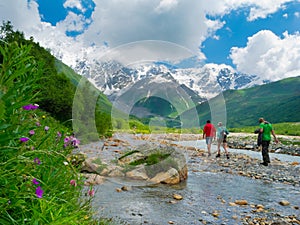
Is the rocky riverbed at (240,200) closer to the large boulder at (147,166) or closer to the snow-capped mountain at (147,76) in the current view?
the large boulder at (147,166)

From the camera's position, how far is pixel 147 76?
6926mm

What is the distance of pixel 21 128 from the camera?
1987mm

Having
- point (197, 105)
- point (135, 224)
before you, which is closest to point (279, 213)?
point (197, 105)

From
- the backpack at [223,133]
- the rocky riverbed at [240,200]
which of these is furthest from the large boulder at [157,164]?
the backpack at [223,133]

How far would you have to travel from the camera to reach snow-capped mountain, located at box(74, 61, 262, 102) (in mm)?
6541

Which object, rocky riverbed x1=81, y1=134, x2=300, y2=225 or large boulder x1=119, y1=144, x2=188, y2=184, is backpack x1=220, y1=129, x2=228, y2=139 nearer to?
rocky riverbed x1=81, y1=134, x2=300, y2=225

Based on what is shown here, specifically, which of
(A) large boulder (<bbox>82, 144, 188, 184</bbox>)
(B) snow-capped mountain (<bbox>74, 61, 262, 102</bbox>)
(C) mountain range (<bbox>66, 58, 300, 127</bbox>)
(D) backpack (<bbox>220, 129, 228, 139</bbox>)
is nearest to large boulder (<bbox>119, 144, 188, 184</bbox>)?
(A) large boulder (<bbox>82, 144, 188, 184</bbox>)

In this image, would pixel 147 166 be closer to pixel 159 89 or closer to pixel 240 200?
pixel 240 200

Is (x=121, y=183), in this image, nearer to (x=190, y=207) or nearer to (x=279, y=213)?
(x=190, y=207)

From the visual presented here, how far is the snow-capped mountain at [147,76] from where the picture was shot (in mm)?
6541

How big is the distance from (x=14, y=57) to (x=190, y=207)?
6.53 meters

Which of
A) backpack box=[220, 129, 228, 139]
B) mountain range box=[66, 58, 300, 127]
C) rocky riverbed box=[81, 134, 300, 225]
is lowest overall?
rocky riverbed box=[81, 134, 300, 225]

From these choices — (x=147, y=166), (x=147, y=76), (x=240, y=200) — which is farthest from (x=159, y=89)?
(x=147, y=166)

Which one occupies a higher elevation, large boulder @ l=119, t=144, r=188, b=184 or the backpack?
the backpack
